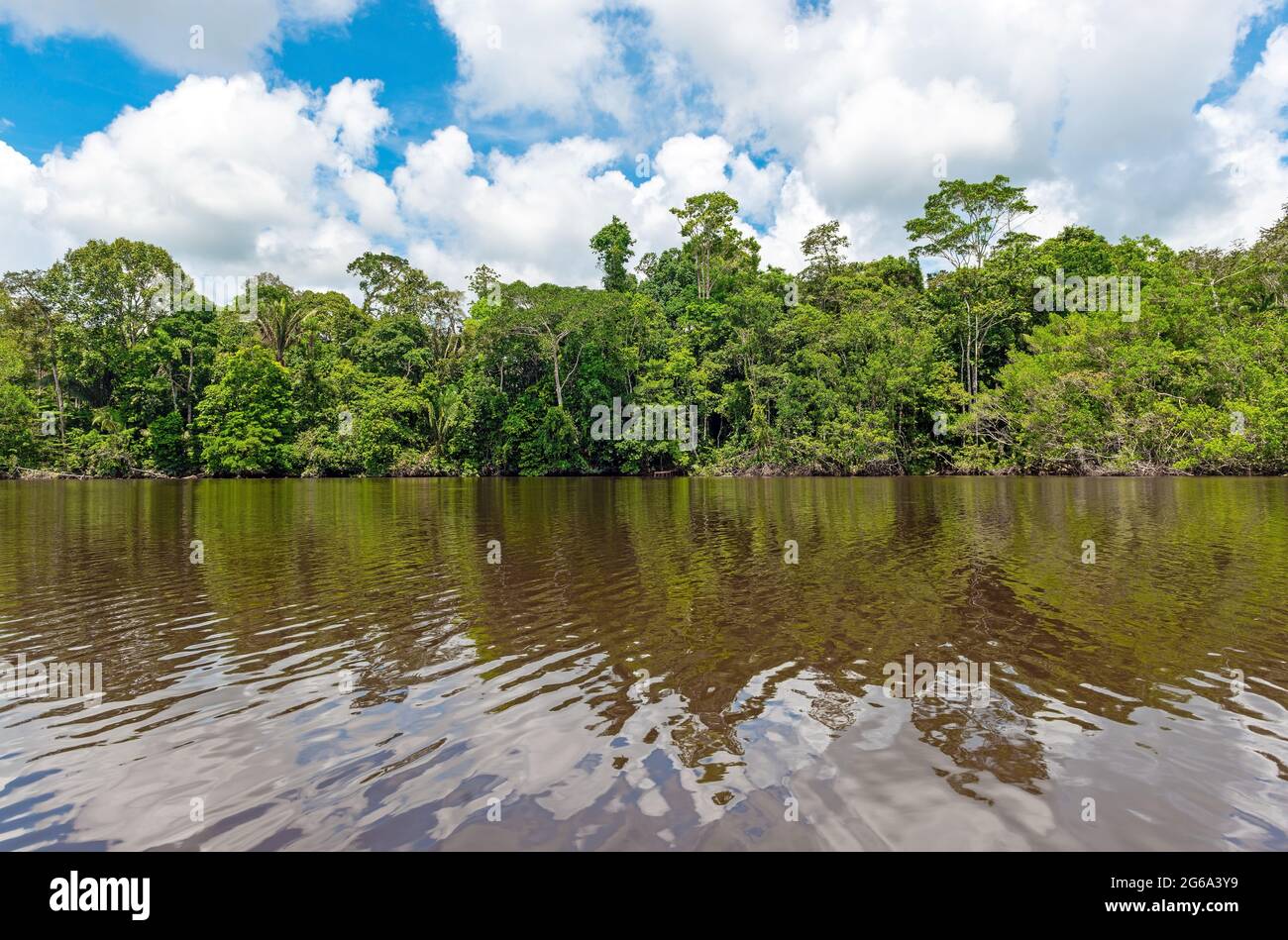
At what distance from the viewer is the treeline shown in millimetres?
50594

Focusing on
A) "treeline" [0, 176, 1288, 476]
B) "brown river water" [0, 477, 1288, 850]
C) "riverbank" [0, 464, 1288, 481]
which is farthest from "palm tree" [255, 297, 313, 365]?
"brown river water" [0, 477, 1288, 850]

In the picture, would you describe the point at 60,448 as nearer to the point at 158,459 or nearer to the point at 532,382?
the point at 158,459

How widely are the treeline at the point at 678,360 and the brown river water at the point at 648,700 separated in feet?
138

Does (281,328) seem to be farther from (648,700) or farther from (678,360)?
(648,700)

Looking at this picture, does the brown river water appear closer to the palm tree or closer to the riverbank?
the riverbank

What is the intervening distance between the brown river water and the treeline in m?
42.2

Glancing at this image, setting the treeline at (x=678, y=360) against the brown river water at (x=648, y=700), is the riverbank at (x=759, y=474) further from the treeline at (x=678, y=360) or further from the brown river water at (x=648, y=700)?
the brown river water at (x=648, y=700)

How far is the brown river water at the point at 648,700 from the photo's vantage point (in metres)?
4.49

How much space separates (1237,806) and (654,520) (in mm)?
Answer: 19068

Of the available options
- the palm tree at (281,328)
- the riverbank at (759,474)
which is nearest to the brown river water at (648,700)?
the riverbank at (759,474)

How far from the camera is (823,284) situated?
6662cm

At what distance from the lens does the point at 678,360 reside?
6075 cm
